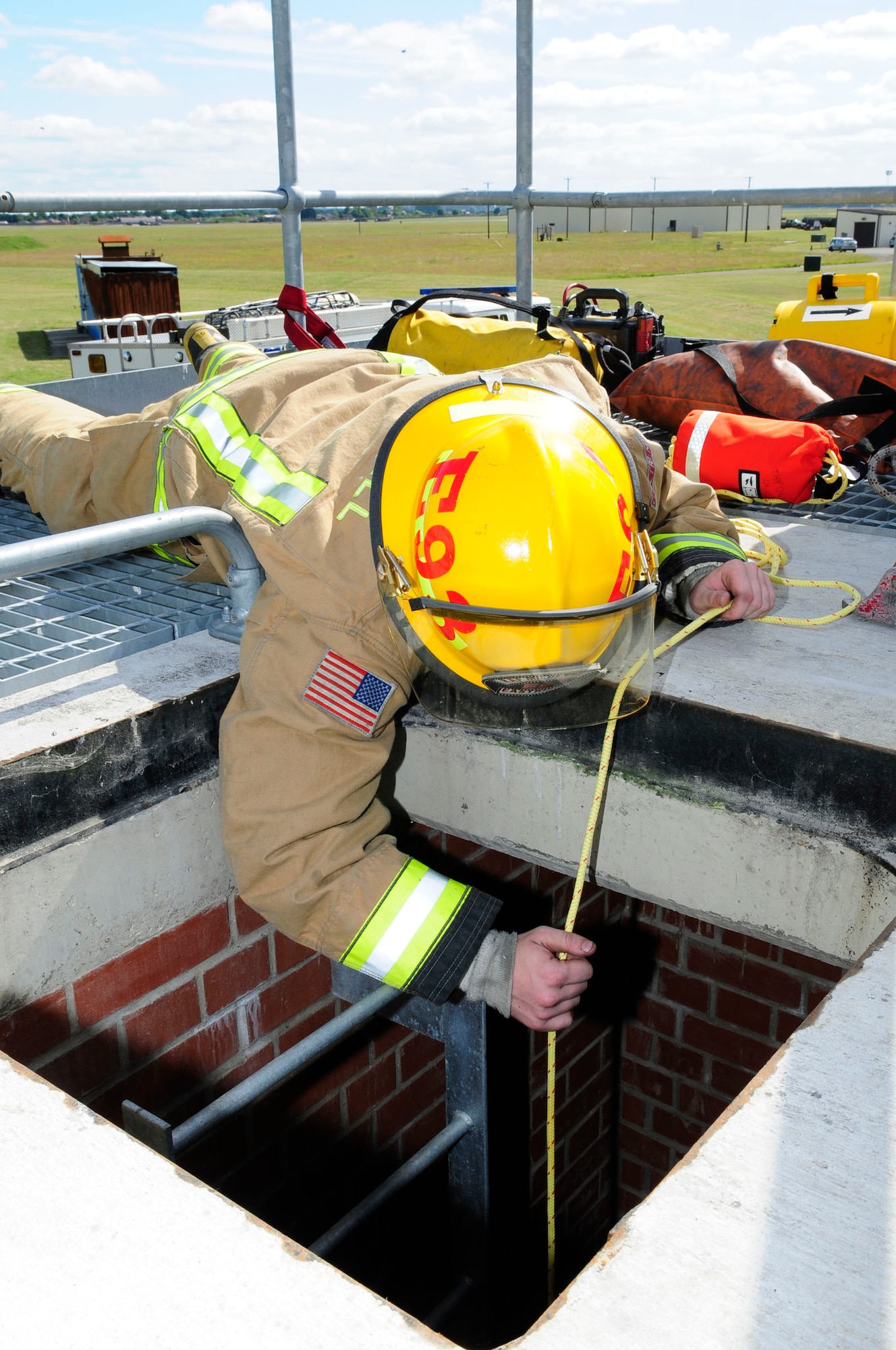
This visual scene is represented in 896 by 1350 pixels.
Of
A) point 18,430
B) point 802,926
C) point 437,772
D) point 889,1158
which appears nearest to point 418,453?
point 437,772

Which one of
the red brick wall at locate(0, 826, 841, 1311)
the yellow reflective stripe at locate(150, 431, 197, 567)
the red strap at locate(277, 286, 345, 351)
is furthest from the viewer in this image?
the red strap at locate(277, 286, 345, 351)

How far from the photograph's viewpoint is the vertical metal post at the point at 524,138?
4.66 meters

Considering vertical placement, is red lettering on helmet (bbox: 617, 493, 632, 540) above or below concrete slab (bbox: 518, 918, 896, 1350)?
above

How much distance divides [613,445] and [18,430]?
2.25 metres

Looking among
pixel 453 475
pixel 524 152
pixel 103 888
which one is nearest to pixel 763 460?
pixel 453 475

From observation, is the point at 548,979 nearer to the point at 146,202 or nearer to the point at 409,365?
the point at 409,365

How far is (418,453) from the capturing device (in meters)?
2.02

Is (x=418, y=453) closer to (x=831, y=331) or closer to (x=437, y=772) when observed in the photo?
(x=437, y=772)

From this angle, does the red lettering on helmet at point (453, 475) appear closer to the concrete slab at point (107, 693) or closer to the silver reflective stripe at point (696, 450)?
the concrete slab at point (107, 693)

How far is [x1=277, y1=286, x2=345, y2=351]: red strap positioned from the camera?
13.3ft

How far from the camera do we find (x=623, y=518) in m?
1.95

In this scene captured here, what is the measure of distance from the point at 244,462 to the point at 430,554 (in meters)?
0.80

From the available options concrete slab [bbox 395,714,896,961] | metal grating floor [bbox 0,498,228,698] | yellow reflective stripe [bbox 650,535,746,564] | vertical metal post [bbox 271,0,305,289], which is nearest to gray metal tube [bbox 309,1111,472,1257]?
concrete slab [bbox 395,714,896,961]

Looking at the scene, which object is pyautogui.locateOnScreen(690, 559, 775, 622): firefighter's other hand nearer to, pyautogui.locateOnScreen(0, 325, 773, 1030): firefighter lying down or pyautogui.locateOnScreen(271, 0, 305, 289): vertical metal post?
pyautogui.locateOnScreen(0, 325, 773, 1030): firefighter lying down
